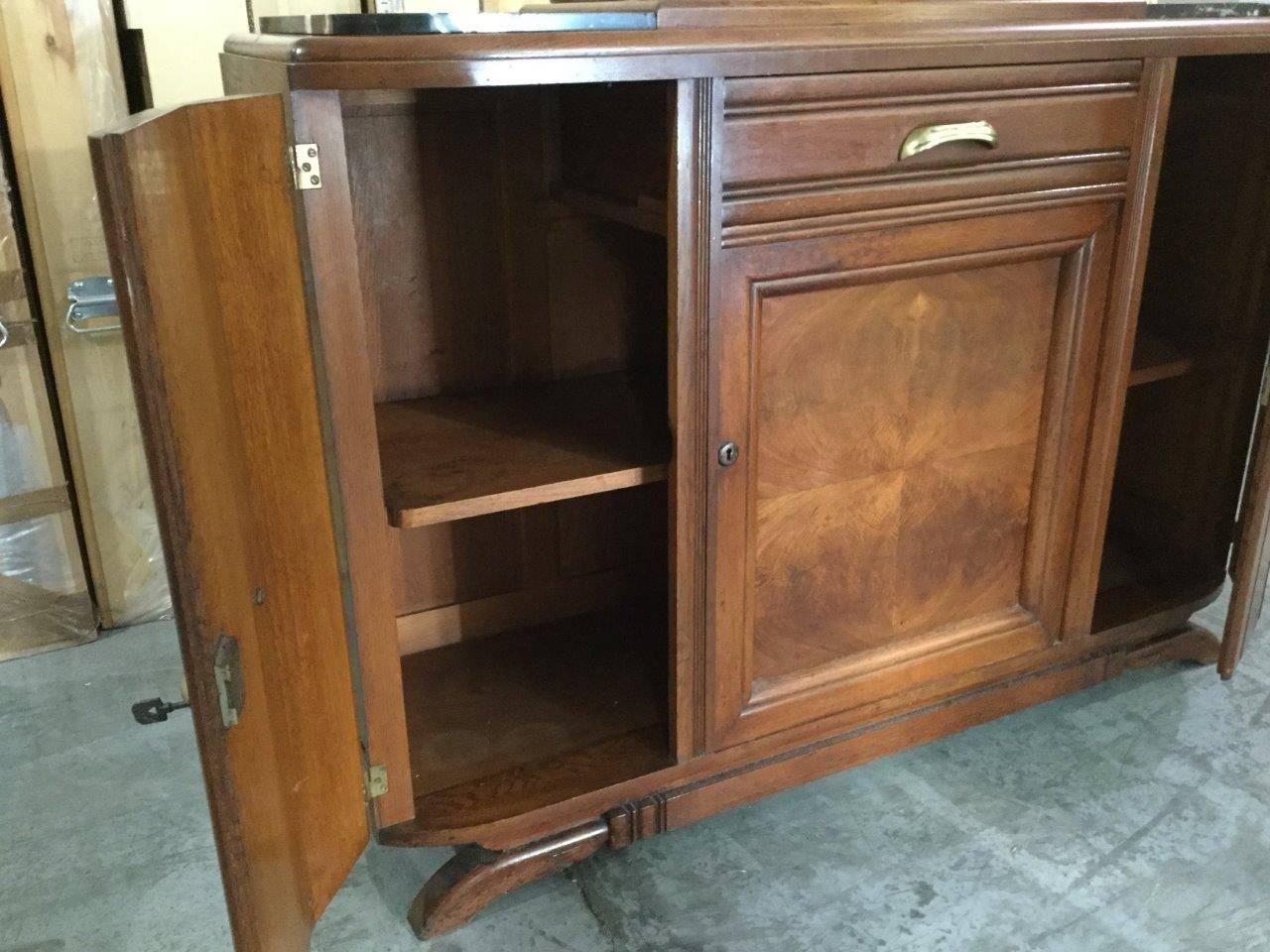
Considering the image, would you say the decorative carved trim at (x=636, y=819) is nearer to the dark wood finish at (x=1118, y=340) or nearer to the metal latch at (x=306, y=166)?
the dark wood finish at (x=1118, y=340)

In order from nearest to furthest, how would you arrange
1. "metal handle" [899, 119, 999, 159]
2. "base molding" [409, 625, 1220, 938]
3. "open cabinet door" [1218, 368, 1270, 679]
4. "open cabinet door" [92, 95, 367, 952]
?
1. "open cabinet door" [92, 95, 367, 952]
2. "metal handle" [899, 119, 999, 159]
3. "base molding" [409, 625, 1220, 938]
4. "open cabinet door" [1218, 368, 1270, 679]

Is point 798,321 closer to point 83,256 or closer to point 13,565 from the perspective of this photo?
point 83,256

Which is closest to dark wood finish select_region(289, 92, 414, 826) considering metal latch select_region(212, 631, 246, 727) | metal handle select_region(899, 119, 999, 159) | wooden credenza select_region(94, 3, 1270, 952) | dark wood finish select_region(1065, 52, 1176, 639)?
wooden credenza select_region(94, 3, 1270, 952)

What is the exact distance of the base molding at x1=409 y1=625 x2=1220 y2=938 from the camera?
1175 millimetres

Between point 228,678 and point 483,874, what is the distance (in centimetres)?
52

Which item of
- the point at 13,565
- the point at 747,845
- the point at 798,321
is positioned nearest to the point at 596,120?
the point at 798,321

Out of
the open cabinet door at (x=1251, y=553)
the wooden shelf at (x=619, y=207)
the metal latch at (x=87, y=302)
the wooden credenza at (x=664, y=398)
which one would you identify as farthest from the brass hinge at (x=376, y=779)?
the open cabinet door at (x=1251, y=553)

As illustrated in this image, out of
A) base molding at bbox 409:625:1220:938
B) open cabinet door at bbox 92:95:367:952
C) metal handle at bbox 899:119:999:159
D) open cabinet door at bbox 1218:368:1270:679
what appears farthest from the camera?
open cabinet door at bbox 1218:368:1270:679

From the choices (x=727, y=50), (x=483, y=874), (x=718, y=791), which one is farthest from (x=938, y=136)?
(x=483, y=874)

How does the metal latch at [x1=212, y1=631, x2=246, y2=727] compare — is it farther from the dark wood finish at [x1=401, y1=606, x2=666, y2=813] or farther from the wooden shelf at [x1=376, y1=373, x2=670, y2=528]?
the dark wood finish at [x1=401, y1=606, x2=666, y2=813]

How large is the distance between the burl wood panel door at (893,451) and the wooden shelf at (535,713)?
15 cm

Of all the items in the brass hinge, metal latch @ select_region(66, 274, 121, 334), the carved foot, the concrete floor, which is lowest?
the concrete floor

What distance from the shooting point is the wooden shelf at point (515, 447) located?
1057 mm

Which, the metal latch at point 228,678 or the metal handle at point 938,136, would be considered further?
the metal handle at point 938,136
